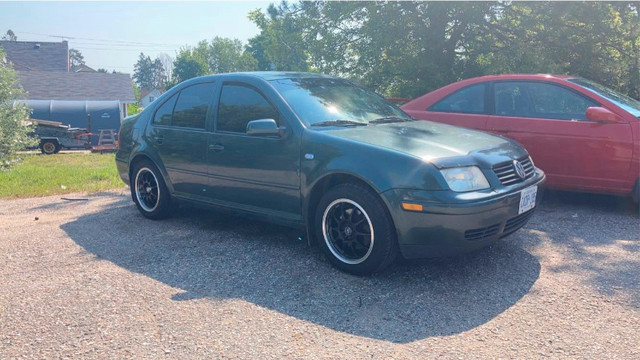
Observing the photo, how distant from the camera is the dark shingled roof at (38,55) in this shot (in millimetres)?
45125

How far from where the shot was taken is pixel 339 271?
13.7ft

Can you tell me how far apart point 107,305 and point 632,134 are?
514cm

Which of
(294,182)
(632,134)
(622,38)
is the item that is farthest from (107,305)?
(622,38)

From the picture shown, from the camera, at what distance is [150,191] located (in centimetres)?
598

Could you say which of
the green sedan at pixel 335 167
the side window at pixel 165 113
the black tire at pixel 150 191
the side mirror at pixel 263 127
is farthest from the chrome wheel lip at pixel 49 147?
the side mirror at pixel 263 127

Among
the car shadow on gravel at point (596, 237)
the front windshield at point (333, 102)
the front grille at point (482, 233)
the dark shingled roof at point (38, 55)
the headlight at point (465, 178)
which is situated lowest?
the car shadow on gravel at point (596, 237)

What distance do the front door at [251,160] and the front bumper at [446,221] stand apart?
3.27ft

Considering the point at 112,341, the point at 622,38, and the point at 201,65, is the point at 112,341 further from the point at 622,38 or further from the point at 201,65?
the point at 201,65

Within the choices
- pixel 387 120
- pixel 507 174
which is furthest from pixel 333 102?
pixel 507 174

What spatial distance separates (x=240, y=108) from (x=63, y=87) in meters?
37.9

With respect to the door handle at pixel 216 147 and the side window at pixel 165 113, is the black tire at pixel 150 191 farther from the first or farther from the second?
the door handle at pixel 216 147

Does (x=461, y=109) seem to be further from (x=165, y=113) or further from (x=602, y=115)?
(x=165, y=113)

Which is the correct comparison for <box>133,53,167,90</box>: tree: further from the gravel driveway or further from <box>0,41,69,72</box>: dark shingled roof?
the gravel driveway

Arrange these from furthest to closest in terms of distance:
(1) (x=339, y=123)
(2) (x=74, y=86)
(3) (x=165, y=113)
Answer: (2) (x=74, y=86), (3) (x=165, y=113), (1) (x=339, y=123)
